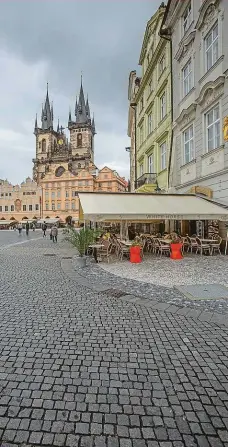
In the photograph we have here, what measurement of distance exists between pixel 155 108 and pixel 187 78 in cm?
579

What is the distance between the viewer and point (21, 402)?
2.55m

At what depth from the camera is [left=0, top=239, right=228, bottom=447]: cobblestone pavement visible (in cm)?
220

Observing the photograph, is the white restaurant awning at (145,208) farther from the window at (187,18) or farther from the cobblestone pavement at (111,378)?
the window at (187,18)

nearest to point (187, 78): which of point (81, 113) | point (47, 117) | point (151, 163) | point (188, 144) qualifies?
point (188, 144)

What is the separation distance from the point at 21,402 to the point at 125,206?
939 centimetres

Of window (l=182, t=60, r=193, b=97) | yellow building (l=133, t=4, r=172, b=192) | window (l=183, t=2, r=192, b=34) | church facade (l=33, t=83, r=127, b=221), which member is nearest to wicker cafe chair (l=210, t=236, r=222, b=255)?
yellow building (l=133, t=4, r=172, b=192)

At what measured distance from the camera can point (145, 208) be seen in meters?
11.4

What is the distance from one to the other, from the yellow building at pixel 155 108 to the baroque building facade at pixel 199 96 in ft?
5.25

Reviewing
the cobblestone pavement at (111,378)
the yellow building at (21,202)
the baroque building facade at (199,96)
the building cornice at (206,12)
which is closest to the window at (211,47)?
the baroque building facade at (199,96)

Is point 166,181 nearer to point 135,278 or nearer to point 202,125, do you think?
point 202,125

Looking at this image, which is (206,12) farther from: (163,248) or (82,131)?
(82,131)

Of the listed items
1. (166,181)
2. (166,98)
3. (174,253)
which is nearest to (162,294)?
(174,253)

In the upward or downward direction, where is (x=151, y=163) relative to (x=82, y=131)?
downward

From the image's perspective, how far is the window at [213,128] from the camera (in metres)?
13.0
